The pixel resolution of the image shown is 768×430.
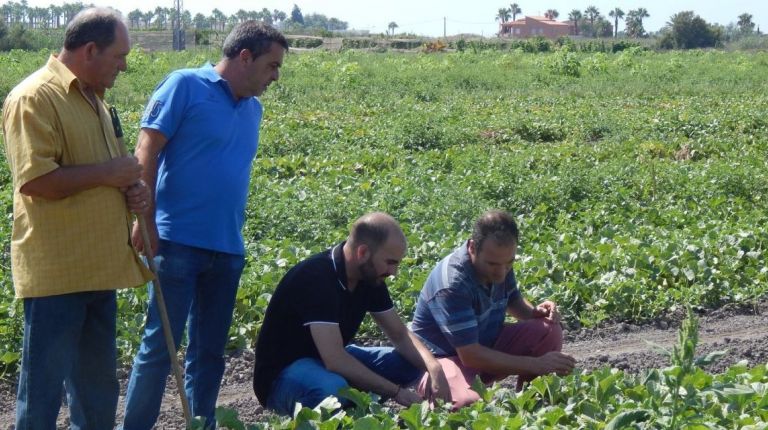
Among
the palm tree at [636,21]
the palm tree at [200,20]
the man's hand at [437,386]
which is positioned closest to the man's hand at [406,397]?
the man's hand at [437,386]

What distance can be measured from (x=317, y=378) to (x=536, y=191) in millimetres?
5584

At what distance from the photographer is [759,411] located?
11.9 ft

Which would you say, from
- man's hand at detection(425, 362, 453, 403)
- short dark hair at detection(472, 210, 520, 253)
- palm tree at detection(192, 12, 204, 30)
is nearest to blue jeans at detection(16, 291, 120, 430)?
Answer: man's hand at detection(425, 362, 453, 403)

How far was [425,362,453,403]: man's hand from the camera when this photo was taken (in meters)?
→ 4.22

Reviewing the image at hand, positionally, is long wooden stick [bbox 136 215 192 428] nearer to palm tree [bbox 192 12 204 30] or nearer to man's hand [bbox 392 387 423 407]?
man's hand [bbox 392 387 423 407]

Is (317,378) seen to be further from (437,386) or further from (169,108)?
(169,108)

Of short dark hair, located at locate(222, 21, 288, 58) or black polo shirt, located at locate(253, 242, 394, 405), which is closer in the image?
short dark hair, located at locate(222, 21, 288, 58)

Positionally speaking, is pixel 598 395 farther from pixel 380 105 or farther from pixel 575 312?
pixel 380 105

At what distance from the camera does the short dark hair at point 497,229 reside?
4.39 m

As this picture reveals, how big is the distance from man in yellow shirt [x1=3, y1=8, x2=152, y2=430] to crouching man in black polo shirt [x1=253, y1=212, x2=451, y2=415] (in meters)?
0.82

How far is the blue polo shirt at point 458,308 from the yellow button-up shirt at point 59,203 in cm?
147

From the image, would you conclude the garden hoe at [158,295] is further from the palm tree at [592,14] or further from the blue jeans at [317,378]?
the palm tree at [592,14]

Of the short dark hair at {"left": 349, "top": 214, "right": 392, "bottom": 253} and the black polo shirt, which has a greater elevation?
the short dark hair at {"left": 349, "top": 214, "right": 392, "bottom": 253}

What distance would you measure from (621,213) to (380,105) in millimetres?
10300
